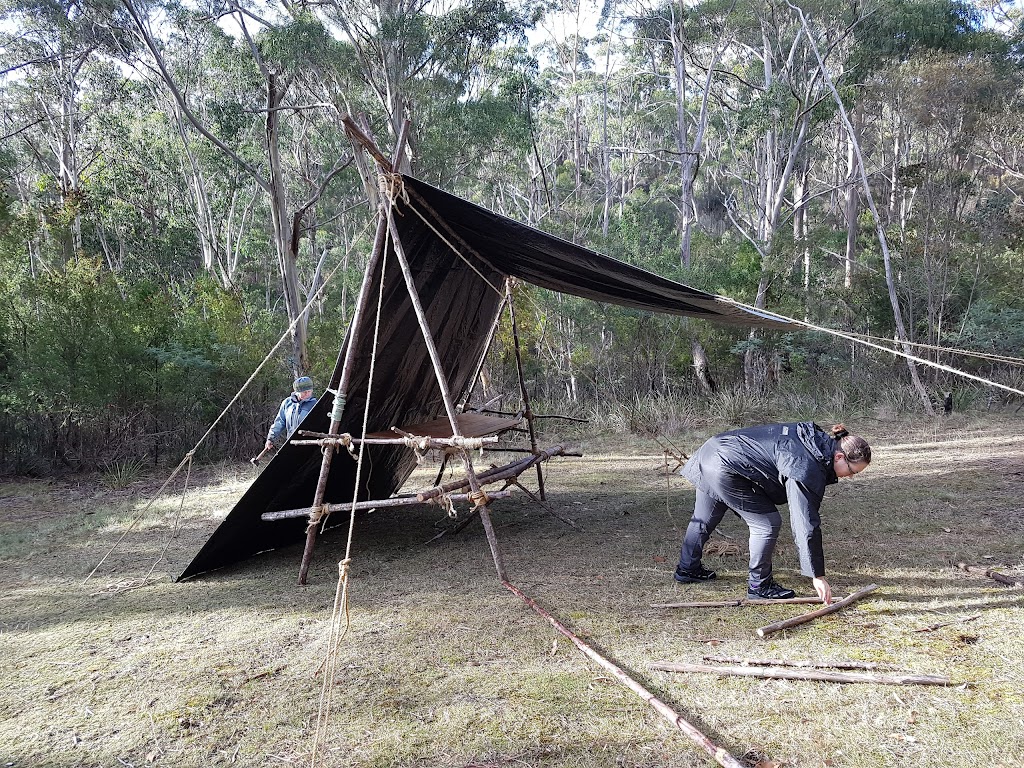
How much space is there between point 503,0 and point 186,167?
1056 cm

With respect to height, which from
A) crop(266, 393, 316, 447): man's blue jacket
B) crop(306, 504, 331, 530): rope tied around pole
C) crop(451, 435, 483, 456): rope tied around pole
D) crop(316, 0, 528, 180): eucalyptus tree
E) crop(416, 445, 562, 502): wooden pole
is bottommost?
crop(306, 504, 331, 530): rope tied around pole

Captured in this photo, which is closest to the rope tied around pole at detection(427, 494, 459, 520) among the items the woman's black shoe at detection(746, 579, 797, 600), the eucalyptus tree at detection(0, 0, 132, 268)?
the woman's black shoe at detection(746, 579, 797, 600)

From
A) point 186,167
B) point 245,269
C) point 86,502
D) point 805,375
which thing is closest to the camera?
point 86,502

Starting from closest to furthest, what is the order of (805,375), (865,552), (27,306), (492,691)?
1. (492,691)
2. (865,552)
3. (27,306)
4. (805,375)

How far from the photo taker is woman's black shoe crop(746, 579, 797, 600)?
3.74 meters

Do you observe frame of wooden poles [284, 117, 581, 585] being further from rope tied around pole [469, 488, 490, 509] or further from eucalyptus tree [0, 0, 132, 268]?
eucalyptus tree [0, 0, 132, 268]

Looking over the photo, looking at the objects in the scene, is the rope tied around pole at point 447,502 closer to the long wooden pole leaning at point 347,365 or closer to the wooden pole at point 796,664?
the long wooden pole leaning at point 347,365

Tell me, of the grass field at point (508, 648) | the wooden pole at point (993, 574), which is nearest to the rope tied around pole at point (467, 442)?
the grass field at point (508, 648)

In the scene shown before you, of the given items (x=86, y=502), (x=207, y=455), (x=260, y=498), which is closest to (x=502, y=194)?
(x=207, y=455)

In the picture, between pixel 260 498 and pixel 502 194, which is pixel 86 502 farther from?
pixel 502 194

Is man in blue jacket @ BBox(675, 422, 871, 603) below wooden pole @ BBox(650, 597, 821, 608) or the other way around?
the other way around

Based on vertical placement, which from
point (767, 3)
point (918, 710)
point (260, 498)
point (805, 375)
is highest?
point (767, 3)

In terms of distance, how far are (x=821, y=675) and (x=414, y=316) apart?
337 centimetres

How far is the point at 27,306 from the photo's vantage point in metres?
9.55
